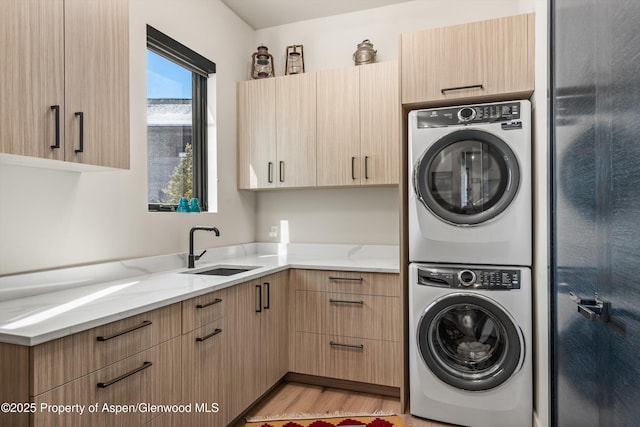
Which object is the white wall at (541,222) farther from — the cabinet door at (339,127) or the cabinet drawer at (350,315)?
the cabinet door at (339,127)

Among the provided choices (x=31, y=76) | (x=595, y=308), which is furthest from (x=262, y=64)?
(x=595, y=308)

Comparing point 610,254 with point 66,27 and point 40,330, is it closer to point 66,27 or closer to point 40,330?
point 40,330

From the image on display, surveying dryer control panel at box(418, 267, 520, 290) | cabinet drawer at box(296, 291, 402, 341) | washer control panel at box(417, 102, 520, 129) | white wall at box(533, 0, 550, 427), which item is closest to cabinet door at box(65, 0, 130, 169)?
cabinet drawer at box(296, 291, 402, 341)

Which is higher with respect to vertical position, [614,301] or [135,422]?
[614,301]

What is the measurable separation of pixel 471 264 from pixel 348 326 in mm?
896

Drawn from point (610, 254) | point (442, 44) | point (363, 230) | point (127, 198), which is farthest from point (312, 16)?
point (610, 254)

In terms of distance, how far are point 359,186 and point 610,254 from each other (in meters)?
1.99

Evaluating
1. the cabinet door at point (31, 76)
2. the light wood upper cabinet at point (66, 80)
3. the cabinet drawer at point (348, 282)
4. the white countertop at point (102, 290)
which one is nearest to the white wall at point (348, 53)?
the white countertop at point (102, 290)

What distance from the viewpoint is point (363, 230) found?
3240 mm

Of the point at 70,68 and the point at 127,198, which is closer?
the point at 70,68

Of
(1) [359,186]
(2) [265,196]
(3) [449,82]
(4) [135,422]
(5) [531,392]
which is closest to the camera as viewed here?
(4) [135,422]

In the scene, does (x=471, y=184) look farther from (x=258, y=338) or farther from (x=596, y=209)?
(x=258, y=338)

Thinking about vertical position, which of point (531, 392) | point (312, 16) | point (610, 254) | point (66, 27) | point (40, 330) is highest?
point (312, 16)

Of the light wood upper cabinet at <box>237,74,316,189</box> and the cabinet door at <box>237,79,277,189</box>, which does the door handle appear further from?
the cabinet door at <box>237,79,277,189</box>
